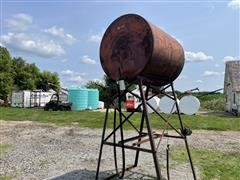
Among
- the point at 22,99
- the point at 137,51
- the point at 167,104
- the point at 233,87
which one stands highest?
the point at 233,87

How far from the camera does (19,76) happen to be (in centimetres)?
4550

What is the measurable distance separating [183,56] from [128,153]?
3.38 meters

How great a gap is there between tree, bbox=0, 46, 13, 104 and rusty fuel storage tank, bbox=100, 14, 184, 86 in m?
34.8

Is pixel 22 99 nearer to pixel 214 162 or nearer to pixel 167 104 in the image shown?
pixel 214 162

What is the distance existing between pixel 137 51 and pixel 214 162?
3.89m

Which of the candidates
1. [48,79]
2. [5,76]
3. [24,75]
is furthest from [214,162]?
[48,79]

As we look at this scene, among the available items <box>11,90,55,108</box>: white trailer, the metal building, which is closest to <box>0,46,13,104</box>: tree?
<box>11,90,55,108</box>: white trailer

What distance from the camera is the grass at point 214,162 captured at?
6434 mm

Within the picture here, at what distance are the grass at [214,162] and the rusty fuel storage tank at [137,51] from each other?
2229mm

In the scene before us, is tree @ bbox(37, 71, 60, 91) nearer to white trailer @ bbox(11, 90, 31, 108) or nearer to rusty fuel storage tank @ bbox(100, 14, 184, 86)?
white trailer @ bbox(11, 90, 31, 108)

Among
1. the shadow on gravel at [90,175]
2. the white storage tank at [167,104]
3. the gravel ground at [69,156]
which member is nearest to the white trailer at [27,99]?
the gravel ground at [69,156]

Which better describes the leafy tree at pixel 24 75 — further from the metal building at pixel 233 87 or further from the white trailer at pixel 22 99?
the metal building at pixel 233 87

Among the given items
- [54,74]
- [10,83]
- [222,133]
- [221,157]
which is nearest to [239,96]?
[222,133]

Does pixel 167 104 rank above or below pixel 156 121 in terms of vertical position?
above
